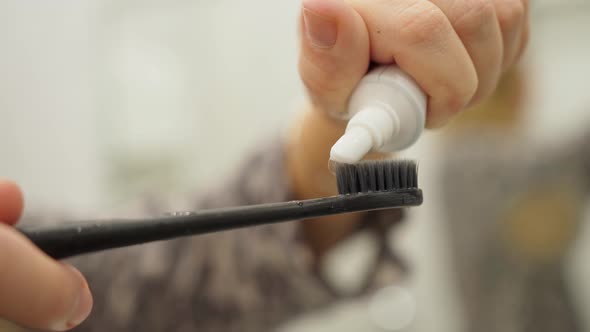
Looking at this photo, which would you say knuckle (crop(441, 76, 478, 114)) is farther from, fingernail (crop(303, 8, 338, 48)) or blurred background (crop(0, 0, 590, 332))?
blurred background (crop(0, 0, 590, 332))

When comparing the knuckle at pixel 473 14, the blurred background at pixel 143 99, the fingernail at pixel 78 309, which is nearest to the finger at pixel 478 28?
the knuckle at pixel 473 14

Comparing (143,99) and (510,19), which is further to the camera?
(143,99)

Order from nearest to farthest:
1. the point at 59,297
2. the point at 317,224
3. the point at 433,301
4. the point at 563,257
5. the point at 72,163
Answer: the point at 59,297
the point at 317,224
the point at 563,257
the point at 433,301
the point at 72,163

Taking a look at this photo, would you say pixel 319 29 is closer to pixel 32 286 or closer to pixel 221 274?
pixel 32 286

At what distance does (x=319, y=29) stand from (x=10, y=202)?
13cm

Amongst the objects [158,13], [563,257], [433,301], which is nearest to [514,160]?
[563,257]

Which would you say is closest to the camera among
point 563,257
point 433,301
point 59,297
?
point 59,297

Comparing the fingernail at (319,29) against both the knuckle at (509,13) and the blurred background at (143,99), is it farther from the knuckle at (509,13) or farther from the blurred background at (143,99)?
the blurred background at (143,99)

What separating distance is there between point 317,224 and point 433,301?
34 cm

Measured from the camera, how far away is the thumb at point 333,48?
19cm

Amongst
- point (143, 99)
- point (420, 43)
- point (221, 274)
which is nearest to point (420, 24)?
point (420, 43)

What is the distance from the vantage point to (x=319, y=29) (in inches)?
7.6

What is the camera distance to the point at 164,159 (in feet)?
2.87

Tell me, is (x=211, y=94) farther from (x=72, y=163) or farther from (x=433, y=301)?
(x=433, y=301)
